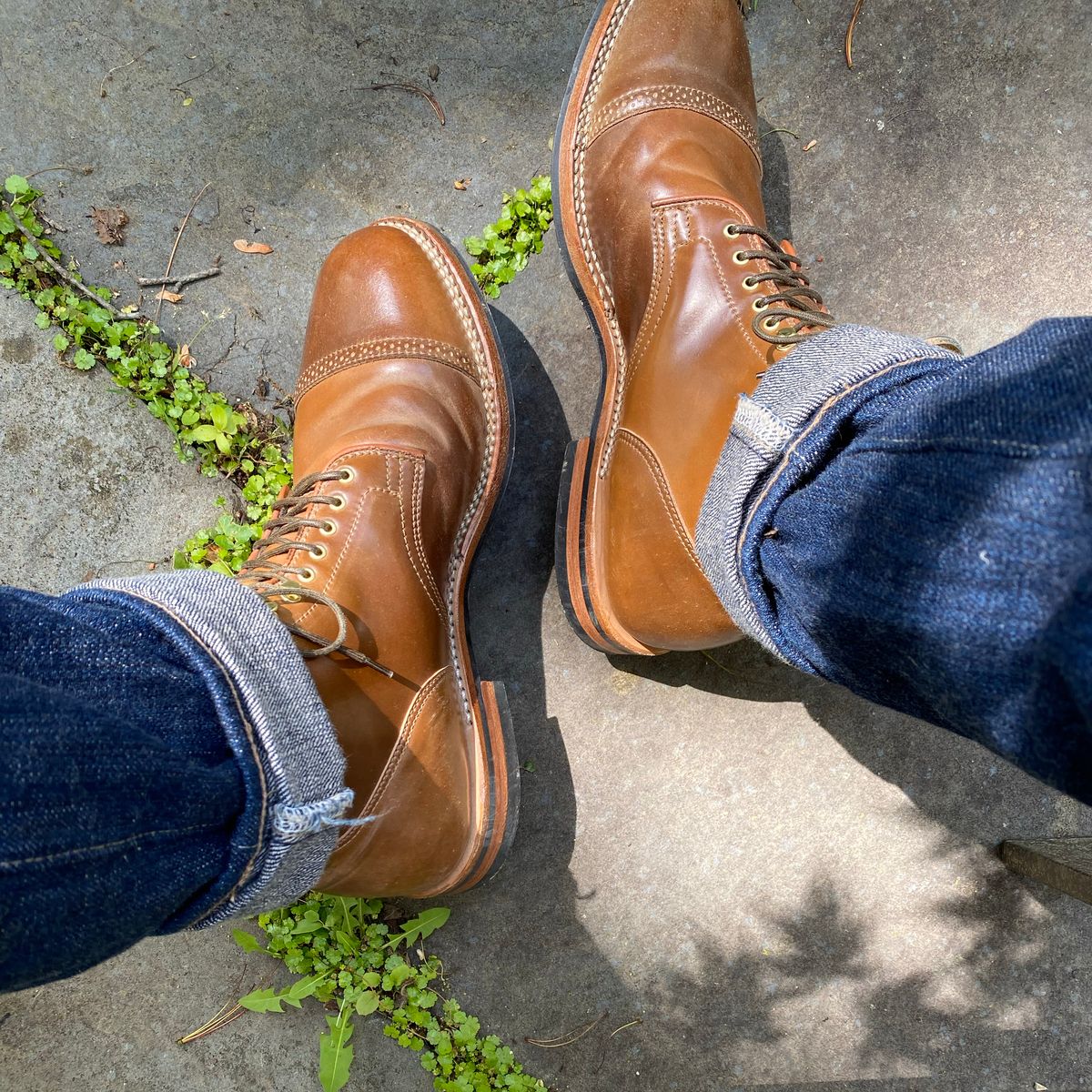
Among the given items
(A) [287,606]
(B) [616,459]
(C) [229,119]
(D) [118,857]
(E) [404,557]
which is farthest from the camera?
(C) [229,119]

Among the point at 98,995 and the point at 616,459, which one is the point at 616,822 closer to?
the point at 616,459

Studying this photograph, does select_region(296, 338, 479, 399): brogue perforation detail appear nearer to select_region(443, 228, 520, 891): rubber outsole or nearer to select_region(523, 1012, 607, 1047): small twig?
select_region(443, 228, 520, 891): rubber outsole

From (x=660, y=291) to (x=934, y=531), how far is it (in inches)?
38.8

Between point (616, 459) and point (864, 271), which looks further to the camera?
point (864, 271)

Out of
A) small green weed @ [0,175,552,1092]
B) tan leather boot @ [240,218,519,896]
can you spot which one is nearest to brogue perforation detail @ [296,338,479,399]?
tan leather boot @ [240,218,519,896]

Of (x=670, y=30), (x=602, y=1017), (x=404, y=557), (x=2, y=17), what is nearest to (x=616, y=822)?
(x=602, y=1017)

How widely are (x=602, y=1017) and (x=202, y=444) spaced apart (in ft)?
5.80

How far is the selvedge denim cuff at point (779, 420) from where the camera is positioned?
1092mm

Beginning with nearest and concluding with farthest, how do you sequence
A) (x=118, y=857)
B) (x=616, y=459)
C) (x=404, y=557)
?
(x=118, y=857)
(x=404, y=557)
(x=616, y=459)

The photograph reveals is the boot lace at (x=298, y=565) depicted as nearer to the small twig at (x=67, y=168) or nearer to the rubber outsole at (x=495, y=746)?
the rubber outsole at (x=495, y=746)

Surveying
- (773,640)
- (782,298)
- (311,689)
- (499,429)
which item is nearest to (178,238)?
(499,429)

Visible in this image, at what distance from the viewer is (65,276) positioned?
74.7 inches

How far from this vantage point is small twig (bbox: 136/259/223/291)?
1.93m

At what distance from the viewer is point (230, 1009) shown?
6.32 feet
